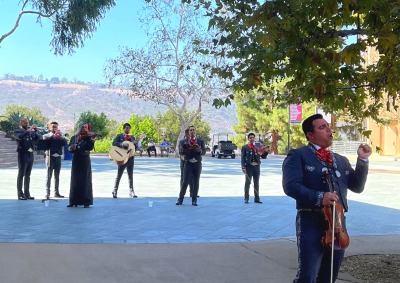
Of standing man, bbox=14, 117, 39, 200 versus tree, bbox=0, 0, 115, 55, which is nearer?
standing man, bbox=14, 117, 39, 200

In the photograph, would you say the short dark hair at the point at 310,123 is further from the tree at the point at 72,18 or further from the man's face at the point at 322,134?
the tree at the point at 72,18

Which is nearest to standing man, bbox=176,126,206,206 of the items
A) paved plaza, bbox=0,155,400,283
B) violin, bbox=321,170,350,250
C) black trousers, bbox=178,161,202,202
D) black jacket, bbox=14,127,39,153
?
black trousers, bbox=178,161,202,202

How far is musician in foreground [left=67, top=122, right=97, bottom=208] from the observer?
12078mm

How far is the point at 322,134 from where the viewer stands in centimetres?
419

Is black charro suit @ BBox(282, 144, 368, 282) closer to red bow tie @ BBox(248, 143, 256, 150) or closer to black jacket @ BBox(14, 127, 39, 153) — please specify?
red bow tie @ BBox(248, 143, 256, 150)

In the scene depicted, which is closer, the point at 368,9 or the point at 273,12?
the point at 368,9

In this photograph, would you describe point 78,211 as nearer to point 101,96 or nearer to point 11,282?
point 11,282

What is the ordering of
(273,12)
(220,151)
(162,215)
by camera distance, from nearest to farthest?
(273,12), (162,215), (220,151)

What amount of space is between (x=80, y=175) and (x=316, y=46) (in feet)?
24.7

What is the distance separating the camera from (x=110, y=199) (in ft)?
46.4

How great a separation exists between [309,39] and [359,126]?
184 centimetres

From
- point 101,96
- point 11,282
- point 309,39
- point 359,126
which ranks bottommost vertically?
point 11,282

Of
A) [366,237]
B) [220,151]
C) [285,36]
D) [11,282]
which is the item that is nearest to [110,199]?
[366,237]

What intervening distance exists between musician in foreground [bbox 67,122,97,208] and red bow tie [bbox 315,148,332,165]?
8566mm
